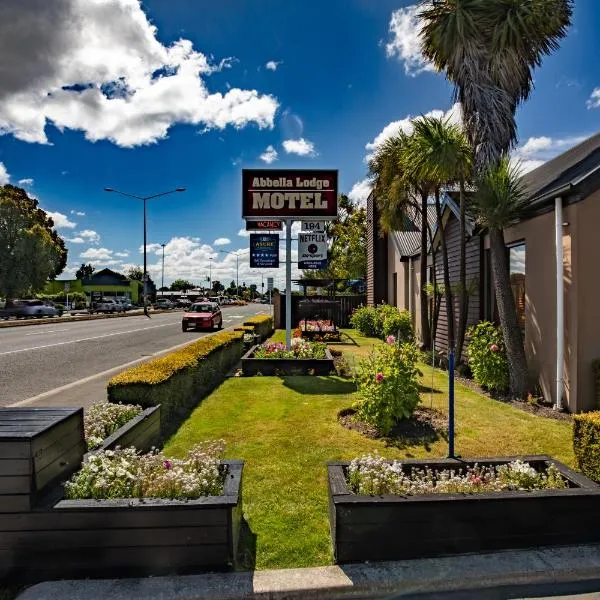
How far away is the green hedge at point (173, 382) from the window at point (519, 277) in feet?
22.9

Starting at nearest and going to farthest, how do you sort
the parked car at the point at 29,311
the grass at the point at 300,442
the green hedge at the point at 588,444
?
the grass at the point at 300,442 < the green hedge at the point at 588,444 < the parked car at the point at 29,311

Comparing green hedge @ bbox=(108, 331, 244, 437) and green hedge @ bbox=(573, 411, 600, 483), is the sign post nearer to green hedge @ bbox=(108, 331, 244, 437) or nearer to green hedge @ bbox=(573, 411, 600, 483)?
green hedge @ bbox=(108, 331, 244, 437)

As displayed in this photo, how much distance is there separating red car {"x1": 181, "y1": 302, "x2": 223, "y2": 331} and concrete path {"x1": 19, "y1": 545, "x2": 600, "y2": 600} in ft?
77.9

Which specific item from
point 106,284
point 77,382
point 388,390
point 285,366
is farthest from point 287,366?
point 106,284

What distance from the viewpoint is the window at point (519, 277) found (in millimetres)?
9508

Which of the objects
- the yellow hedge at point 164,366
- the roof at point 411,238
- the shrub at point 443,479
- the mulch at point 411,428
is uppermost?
the roof at point 411,238

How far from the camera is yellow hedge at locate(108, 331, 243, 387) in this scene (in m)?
6.64

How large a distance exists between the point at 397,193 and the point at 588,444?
10.7 metres

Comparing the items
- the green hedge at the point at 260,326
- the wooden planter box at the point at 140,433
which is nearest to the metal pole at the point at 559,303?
the wooden planter box at the point at 140,433

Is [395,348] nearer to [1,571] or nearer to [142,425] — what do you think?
[142,425]

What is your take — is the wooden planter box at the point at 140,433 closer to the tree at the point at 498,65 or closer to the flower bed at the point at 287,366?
the flower bed at the point at 287,366

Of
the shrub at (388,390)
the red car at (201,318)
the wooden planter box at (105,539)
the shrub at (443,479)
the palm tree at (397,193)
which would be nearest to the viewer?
the wooden planter box at (105,539)

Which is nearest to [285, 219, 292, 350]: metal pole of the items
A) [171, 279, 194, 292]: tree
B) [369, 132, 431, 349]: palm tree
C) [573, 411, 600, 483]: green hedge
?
[369, 132, 431, 349]: palm tree

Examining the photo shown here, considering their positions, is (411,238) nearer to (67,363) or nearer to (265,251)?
(265,251)
